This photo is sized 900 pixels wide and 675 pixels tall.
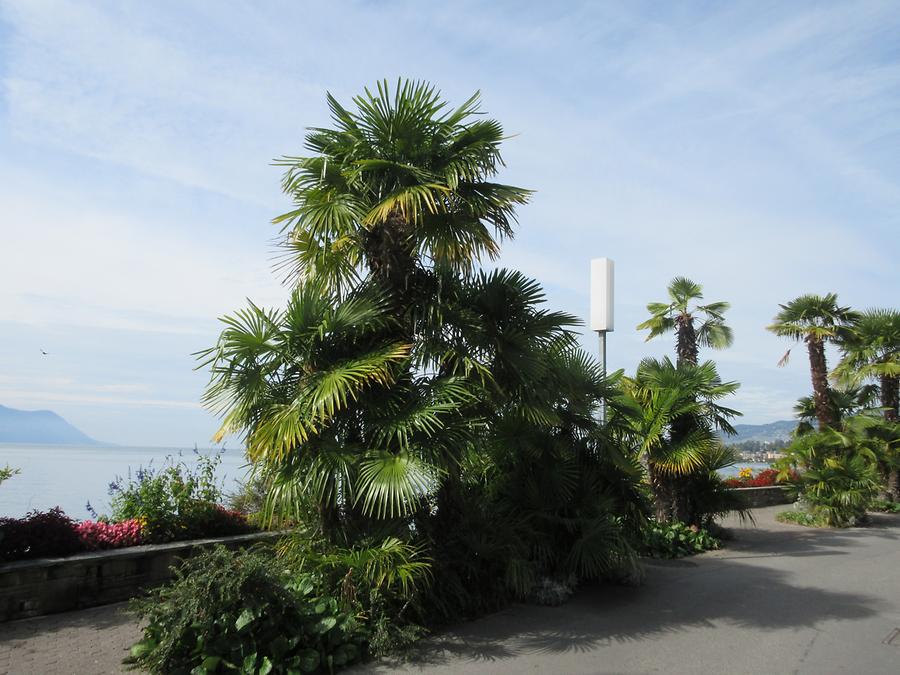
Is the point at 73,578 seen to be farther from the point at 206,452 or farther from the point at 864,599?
the point at 864,599

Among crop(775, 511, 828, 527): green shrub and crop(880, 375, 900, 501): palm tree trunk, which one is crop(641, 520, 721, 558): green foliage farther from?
crop(880, 375, 900, 501): palm tree trunk

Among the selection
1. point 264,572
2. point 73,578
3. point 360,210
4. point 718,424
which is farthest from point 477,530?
point 718,424

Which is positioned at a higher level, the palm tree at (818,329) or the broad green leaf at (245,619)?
the palm tree at (818,329)

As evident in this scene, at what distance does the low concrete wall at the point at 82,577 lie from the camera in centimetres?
651

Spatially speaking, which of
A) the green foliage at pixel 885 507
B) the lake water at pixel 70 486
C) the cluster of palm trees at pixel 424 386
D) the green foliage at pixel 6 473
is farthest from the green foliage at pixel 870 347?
the green foliage at pixel 6 473

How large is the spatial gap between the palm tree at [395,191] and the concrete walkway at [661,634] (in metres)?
3.55

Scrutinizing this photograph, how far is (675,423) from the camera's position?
12312 mm

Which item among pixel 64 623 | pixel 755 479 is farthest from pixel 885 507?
pixel 64 623

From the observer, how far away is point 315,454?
6551mm

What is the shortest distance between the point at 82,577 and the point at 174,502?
1.54 metres

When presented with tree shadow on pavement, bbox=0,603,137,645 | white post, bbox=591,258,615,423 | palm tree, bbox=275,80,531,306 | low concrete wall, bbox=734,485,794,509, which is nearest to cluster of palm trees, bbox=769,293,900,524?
low concrete wall, bbox=734,485,794,509

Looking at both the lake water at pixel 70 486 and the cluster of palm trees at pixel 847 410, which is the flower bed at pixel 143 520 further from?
the cluster of palm trees at pixel 847 410

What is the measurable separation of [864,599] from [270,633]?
276 inches

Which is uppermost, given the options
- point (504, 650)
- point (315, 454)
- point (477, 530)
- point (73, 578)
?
point (315, 454)
